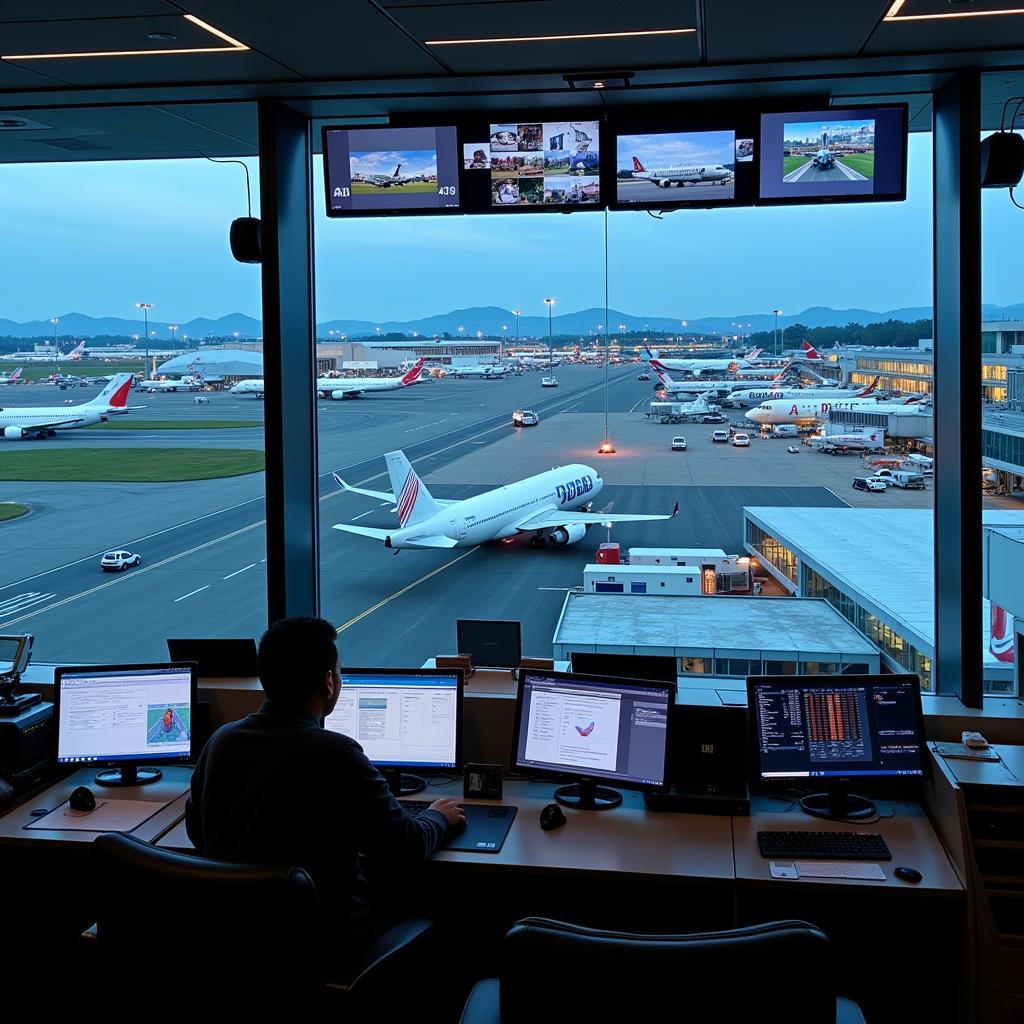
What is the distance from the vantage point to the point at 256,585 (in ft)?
15.7

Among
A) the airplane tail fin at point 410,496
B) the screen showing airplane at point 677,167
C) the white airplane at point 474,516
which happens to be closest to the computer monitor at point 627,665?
the screen showing airplane at point 677,167

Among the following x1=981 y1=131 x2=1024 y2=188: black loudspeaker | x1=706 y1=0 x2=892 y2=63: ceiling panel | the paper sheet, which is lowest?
the paper sheet

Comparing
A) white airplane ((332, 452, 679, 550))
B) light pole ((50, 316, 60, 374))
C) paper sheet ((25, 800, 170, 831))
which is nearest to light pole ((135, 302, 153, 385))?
light pole ((50, 316, 60, 374))

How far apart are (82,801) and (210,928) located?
1.78 m

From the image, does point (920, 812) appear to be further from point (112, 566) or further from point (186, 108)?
point (112, 566)

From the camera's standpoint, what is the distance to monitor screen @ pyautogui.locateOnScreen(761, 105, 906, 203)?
367cm

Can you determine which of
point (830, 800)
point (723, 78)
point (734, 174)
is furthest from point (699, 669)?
point (723, 78)

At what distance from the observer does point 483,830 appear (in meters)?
2.90

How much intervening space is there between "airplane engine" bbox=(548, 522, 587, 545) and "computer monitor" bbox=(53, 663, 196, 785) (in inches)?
→ 273

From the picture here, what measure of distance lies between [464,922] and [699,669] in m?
1.72

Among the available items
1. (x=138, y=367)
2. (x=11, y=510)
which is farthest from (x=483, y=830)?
(x=11, y=510)

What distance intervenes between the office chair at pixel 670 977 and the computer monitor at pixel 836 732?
5.62ft

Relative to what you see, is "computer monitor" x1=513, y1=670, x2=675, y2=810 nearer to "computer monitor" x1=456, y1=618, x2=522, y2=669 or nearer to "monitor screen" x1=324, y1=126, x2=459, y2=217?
"computer monitor" x1=456, y1=618, x2=522, y2=669

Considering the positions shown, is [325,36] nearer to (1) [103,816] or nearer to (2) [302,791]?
(2) [302,791]
